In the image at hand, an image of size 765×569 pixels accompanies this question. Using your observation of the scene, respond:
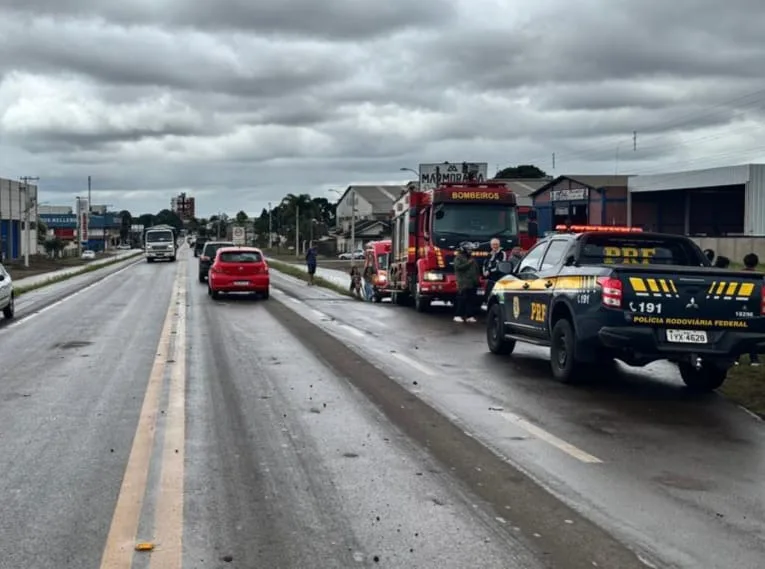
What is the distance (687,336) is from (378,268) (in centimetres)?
2026

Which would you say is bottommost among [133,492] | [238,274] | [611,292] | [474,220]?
A: [133,492]

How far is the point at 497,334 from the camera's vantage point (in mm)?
14211

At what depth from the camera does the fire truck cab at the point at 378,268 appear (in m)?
29.2

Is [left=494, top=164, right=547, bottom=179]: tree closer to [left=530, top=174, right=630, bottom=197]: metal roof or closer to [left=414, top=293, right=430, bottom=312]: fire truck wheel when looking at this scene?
[left=530, top=174, right=630, bottom=197]: metal roof

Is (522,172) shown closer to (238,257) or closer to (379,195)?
(379,195)

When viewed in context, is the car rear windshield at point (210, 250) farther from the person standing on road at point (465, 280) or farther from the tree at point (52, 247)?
the tree at point (52, 247)

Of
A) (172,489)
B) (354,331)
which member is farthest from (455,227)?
(172,489)

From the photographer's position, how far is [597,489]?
6574mm

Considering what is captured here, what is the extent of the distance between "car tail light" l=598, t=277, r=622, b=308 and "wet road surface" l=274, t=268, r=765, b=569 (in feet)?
3.45

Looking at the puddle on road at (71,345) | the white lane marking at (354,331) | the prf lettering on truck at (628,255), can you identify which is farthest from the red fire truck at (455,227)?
the prf lettering on truck at (628,255)

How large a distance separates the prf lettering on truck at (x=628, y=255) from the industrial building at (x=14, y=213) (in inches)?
2597

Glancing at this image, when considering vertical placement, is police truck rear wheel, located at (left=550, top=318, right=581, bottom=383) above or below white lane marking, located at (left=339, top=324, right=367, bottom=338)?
above

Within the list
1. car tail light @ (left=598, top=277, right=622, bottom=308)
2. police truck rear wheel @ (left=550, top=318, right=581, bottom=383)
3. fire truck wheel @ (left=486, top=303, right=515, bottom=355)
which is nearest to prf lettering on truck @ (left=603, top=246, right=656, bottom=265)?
police truck rear wheel @ (left=550, top=318, right=581, bottom=383)

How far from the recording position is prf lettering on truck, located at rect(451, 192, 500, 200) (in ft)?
74.7
